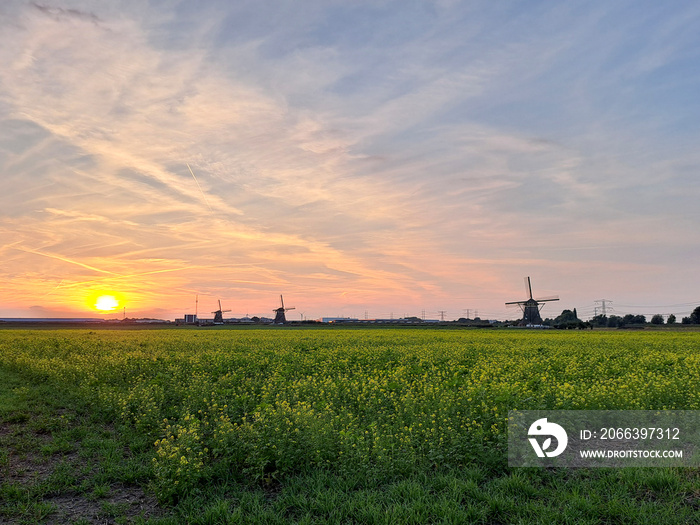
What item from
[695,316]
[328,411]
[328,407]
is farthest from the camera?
[695,316]

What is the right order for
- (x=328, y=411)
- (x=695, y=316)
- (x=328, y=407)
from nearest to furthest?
1. (x=328, y=411)
2. (x=328, y=407)
3. (x=695, y=316)

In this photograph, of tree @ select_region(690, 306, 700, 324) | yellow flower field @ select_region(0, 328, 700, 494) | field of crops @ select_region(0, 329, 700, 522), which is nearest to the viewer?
field of crops @ select_region(0, 329, 700, 522)

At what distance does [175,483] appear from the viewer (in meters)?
8.94

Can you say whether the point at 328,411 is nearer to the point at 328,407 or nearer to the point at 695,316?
the point at 328,407

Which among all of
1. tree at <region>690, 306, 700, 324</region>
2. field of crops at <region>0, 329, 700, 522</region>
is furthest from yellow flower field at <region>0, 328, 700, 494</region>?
tree at <region>690, 306, 700, 324</region>

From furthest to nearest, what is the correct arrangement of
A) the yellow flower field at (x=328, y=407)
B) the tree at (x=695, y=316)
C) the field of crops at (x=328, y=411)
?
the tree at (x=695, y=316)
the yellow flower field at (x=328, y=407)
the field of crops at (x=328, y=411)

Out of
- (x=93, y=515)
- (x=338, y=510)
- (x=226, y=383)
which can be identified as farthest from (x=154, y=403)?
(x=338, y=510)

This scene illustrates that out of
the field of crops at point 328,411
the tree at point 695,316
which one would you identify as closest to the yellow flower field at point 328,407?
the field of crops at point 328,411

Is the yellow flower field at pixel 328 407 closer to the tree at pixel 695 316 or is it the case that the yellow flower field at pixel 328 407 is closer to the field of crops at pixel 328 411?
the field of crops at pixel 328 411

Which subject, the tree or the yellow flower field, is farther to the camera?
the tree

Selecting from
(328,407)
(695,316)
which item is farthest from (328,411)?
(695,316)

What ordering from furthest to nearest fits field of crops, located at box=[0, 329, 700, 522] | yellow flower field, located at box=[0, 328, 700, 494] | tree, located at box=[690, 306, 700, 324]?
tree, located at box=[690, 306, 700, 324] → yellow flower field, located at box=[0, 328, 700, 494] → field of crops, located at box=[0, 329, 700, 522]

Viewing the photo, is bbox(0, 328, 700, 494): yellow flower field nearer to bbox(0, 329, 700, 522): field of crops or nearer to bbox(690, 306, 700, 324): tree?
bbox(0, 329, 700, 522): field of crops

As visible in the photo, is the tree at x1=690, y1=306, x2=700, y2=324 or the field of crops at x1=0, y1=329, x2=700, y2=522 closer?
the field of crops at x1=0, y1=329, x2=700, y2=522
